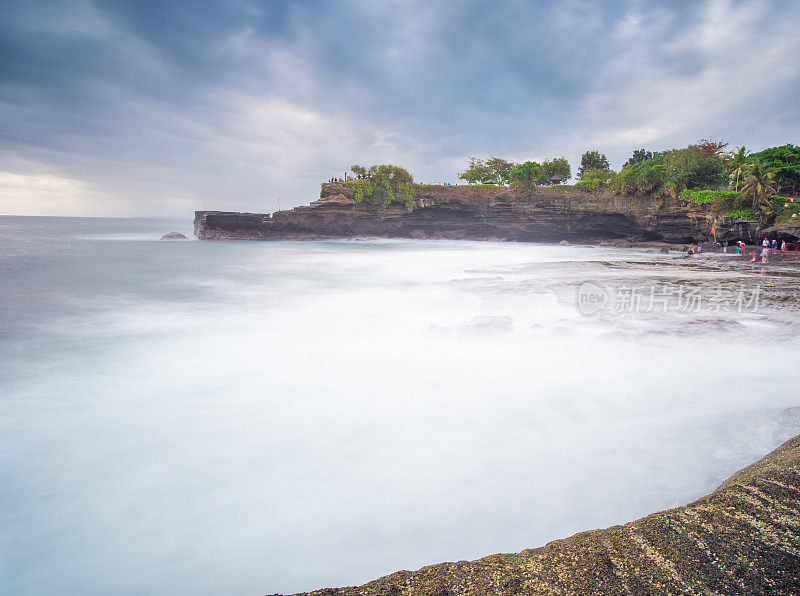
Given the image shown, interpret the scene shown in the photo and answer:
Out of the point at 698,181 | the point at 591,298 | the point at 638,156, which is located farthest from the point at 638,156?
the point at 591,298

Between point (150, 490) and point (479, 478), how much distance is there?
2.41 m

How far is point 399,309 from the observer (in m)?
9.04

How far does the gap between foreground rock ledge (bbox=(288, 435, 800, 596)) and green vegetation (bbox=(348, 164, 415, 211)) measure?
37243mm

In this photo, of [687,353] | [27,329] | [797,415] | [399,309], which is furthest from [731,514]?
[27,329]

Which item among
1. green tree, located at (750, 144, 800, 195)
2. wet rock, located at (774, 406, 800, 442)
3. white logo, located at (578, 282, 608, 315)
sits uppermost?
green tree, located at (750, 144, 800, 195)

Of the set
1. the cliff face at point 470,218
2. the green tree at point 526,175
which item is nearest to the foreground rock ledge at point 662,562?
the cliff face at point 470,218

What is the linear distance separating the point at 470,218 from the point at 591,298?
31.4 m

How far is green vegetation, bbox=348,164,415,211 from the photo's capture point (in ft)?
122

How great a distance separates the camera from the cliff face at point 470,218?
3225cm

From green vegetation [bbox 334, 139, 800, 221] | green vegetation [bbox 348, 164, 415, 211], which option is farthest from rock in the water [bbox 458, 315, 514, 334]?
green vegetation [bbox 348, 164, 415, 211]

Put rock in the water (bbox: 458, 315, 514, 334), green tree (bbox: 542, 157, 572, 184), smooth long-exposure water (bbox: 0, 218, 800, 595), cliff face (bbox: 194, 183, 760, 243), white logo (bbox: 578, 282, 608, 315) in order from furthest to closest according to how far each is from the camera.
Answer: green tree (bbox: 542, 157, 572, 184), cliff face (bbox: 194, 183, 760, 243), white logo (bbox: 578, 282, 608, 315), rock in the water (bbox: 458, 315, 514, 334), smooth long-exposure water (bbox: 0, 218, 800, 595)

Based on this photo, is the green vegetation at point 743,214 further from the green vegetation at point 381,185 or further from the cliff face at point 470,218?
the green vegetation at point 381,185

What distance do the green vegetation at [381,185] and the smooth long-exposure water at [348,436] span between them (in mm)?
31325

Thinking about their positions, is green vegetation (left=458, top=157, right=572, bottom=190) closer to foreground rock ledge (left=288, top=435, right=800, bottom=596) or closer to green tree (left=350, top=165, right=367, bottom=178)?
green tree (left=350, top=165, right=367, bottom=178)
